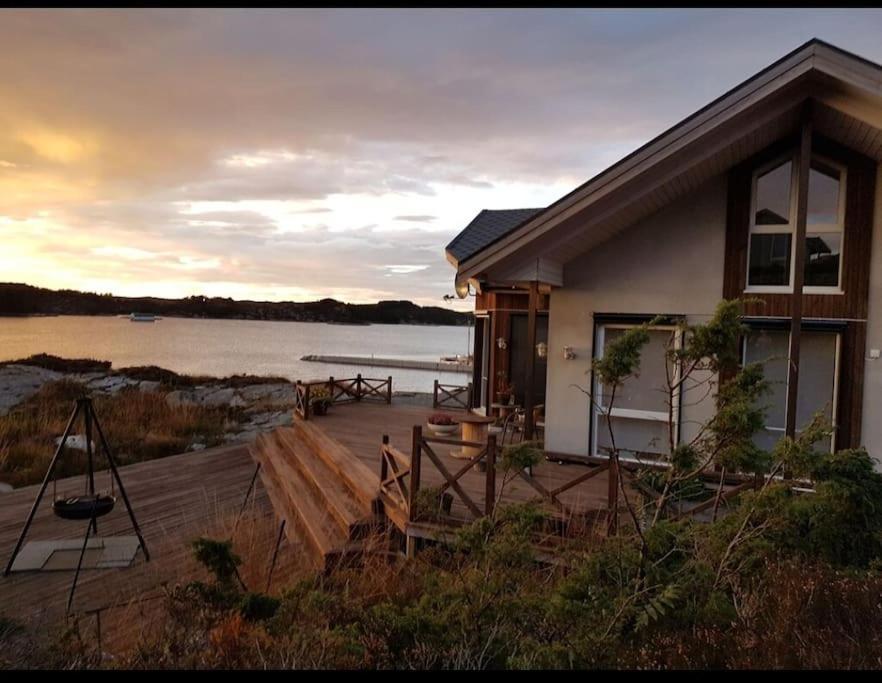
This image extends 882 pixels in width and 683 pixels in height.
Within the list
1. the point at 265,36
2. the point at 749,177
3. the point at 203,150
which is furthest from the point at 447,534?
the point at 203,150

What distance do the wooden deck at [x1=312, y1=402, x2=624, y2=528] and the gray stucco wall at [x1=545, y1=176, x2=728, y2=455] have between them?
0.89 meters

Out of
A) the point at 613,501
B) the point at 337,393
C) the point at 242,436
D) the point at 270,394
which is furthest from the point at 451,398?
the point at 270,394

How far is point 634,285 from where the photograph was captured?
761cm

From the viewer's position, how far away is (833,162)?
264 inches

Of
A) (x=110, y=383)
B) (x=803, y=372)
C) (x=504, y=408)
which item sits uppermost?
(x=803, y=372)

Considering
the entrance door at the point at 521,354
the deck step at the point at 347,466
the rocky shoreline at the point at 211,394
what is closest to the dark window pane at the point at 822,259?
the entrance door at the point at 521,354

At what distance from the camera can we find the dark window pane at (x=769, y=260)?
701 cm

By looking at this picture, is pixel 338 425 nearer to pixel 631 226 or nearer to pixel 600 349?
pixel 600 349

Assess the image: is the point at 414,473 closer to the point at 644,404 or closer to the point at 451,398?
the point at 644,404

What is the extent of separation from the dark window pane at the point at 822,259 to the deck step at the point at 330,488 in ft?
21.3

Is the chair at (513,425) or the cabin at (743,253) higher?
the cabin at (743,253)

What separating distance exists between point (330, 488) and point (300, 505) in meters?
0.47

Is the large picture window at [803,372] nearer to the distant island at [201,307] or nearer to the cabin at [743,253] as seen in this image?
the cabin at [743,253]

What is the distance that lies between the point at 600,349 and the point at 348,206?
1162cm
